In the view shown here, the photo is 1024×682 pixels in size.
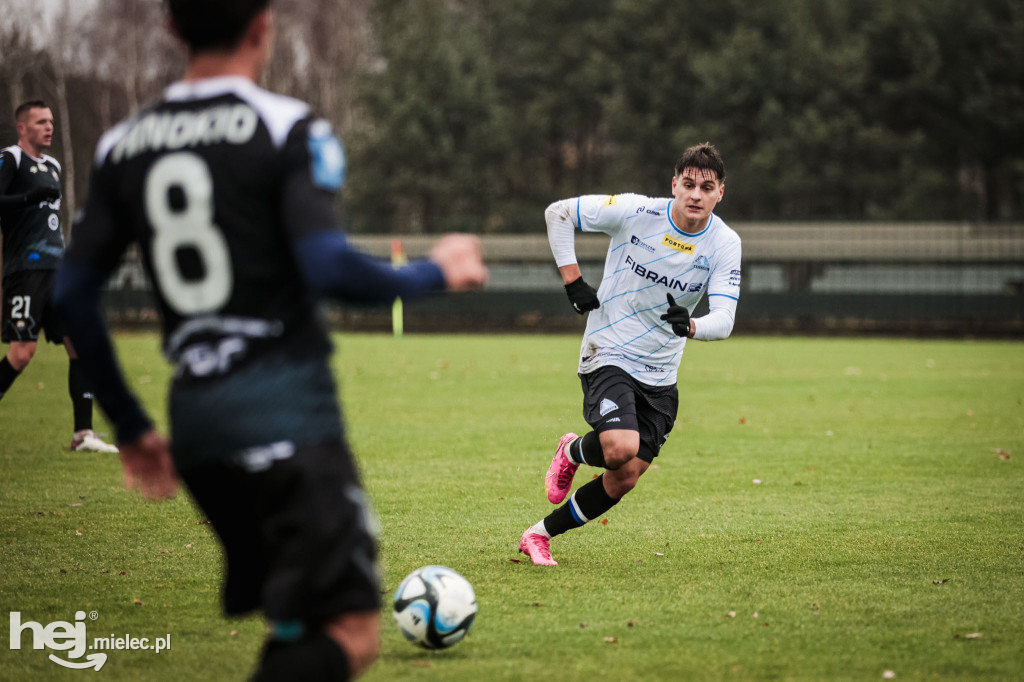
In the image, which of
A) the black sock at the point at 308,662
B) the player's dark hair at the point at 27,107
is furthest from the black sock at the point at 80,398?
the black sock at the point at 308,662

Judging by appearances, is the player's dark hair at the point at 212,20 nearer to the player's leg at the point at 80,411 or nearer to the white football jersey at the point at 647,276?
the white football jersey at the point at 647,276

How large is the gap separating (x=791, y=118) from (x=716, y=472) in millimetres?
36103

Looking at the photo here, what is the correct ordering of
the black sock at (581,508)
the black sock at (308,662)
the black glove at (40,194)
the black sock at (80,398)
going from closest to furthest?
the black sock at (308,662) < the black sock at (581,508) < the black glove at (40,194) < the black sock at (80,398)

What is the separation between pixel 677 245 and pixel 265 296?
375 centimetres

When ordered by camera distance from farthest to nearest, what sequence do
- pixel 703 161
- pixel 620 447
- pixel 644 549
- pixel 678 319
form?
pixel 644 549, pixel 703 161, pixel 620 447, pixel 678 319

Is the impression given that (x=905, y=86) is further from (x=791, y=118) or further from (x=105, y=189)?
(x=105, y=189)

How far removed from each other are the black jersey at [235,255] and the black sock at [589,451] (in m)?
3.46

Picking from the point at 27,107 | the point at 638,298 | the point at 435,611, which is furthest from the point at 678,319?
the point at 27,107

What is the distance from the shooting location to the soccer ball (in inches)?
167

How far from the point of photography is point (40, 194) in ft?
29.2

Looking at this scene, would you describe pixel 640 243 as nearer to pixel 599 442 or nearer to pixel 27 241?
pixel 599 442

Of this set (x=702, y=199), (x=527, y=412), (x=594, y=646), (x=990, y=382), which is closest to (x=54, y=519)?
(x=594, y=646)

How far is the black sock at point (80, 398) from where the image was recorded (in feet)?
30.7

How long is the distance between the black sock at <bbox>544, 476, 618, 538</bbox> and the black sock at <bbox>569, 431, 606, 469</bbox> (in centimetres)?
16
